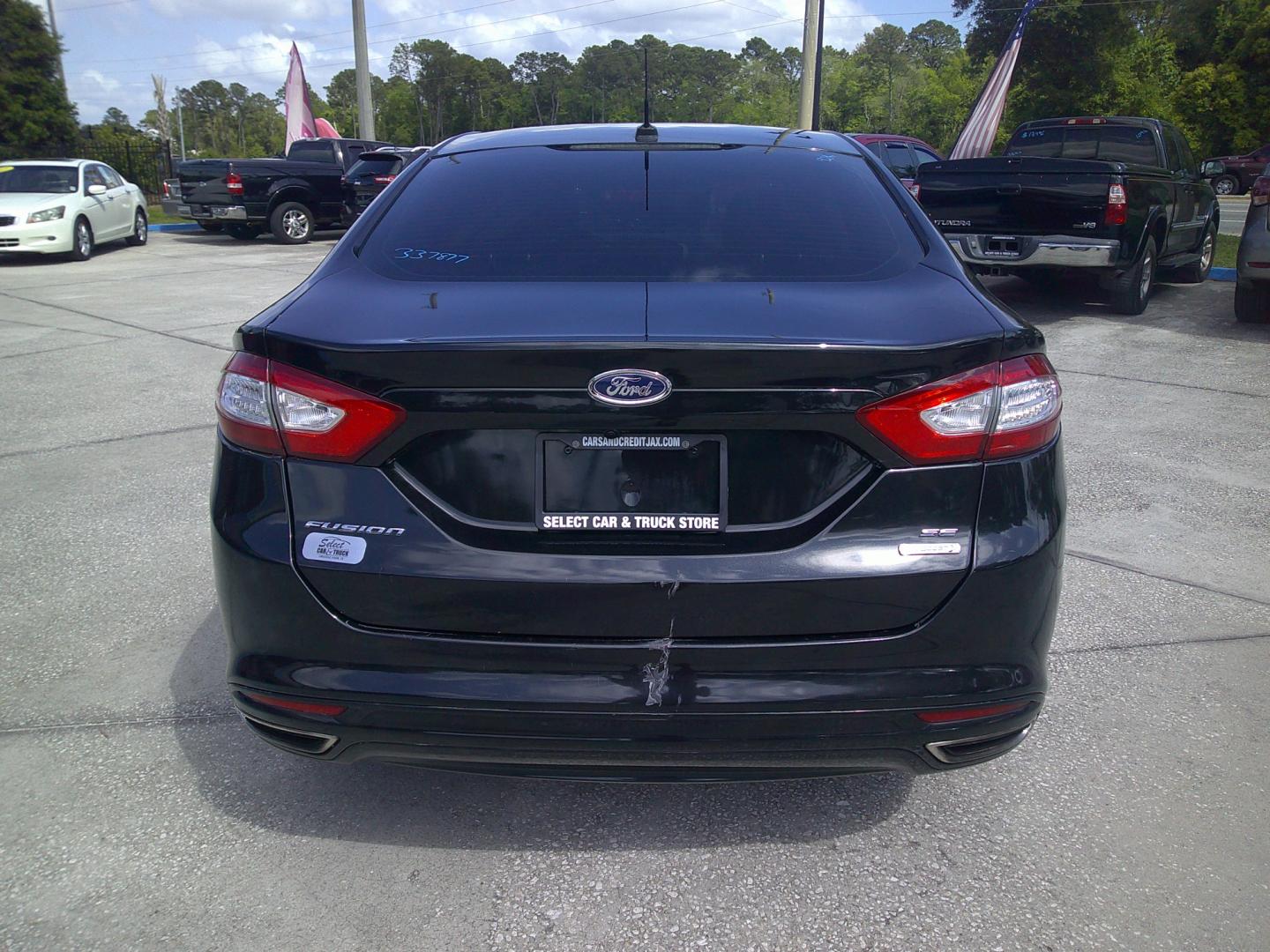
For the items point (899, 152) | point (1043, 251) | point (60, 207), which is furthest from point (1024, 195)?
point (60, 207)

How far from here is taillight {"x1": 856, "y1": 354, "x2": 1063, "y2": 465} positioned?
7.22 feet

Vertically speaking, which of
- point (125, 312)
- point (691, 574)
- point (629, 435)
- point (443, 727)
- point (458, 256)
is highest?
point (458, 256)

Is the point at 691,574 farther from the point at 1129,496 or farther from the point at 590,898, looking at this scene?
the point at 1129,496

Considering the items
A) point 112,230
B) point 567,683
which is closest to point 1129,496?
point 567,683

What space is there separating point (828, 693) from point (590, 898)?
79 cm

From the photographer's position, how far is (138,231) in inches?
768

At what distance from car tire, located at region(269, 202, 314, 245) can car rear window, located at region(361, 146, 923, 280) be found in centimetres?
1759

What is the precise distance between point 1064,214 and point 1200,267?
4.51 meters

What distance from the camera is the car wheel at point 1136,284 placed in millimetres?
10492

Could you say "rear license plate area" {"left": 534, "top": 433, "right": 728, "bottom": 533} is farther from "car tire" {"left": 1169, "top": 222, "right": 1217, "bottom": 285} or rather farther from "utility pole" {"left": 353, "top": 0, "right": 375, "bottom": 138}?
"utility pole" {"left": 353, "top": 0, "right": 375, "bottom": 138}

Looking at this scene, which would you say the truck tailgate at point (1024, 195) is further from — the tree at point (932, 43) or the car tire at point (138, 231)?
the tree at point (932, 43)

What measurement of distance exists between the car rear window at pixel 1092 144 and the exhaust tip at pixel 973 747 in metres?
Result: 10.5

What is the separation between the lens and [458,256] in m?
2.70

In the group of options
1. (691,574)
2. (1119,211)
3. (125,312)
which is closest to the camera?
(691,574)
